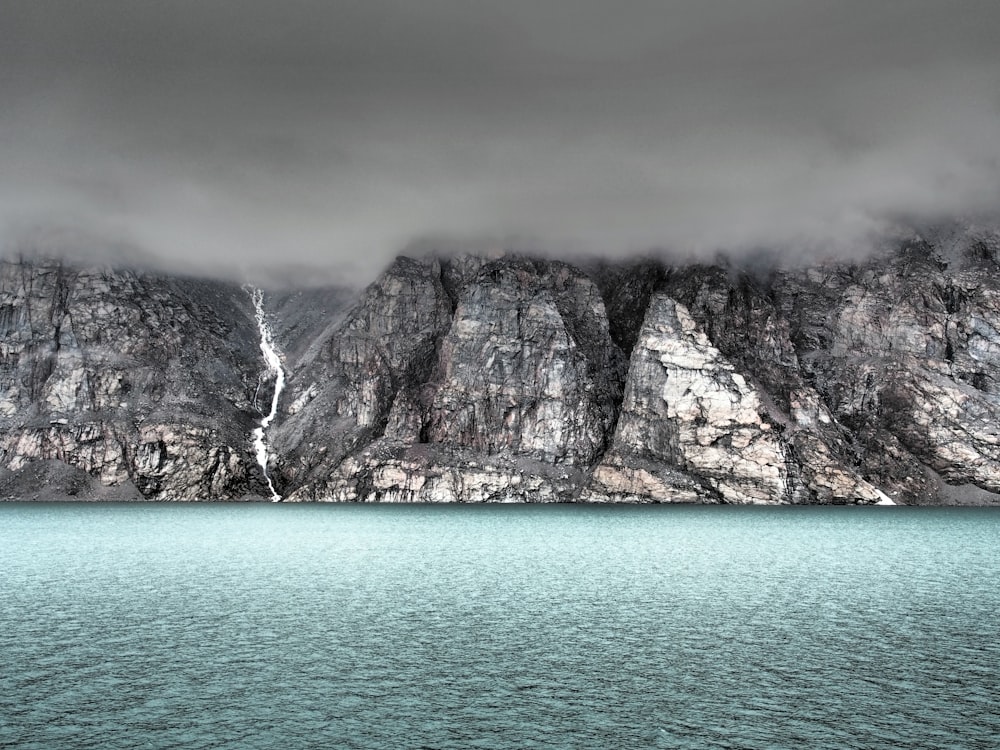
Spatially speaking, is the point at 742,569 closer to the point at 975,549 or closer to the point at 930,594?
the point at 930,594

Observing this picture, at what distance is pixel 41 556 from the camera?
7306 centimetres

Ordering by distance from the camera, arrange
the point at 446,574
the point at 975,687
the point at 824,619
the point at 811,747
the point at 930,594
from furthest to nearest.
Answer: the point at 446,574
the point at 930,594
the point at 824,619
the point at 975,687
the point at 811,747

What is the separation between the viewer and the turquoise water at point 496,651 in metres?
26.5

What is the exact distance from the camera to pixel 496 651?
36.8 metres

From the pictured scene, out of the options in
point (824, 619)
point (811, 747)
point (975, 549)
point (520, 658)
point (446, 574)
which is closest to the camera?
point (811, 747)

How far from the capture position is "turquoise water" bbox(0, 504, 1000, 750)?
26531 mm

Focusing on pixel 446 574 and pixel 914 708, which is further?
pixel 446 574

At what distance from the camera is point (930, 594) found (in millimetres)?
53625

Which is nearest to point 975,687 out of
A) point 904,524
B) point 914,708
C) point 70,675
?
point 914,708

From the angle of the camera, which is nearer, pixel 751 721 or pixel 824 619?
pixel 751 721

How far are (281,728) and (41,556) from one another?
189 ft

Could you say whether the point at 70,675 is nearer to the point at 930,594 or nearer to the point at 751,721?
the point at 751,721

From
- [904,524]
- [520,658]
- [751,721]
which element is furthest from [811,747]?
[904,524]

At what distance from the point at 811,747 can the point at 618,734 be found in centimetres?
574
